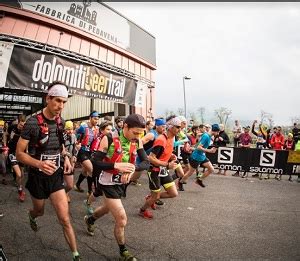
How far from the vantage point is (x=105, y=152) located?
3553 mm

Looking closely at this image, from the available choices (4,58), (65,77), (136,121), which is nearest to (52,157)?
(136,121)

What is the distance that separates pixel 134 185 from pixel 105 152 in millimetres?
5533

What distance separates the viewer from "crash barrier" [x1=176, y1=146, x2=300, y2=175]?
11453 mm

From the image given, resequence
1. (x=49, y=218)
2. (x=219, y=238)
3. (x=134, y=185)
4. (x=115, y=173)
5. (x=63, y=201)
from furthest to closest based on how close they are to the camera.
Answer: (x=134, y=185) < (x=49, y=218) < (x=219, y=238) < (x=115, y=173) < (x=63, y=201)

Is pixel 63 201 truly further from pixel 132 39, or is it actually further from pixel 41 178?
pixel 132 39

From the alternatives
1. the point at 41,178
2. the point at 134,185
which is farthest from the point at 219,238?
the point at 134,185

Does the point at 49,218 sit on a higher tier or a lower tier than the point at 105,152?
lower

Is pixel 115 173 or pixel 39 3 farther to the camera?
pixel 39 3

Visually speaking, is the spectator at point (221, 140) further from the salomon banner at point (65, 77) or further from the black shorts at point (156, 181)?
the black shorts at point (156, 181)

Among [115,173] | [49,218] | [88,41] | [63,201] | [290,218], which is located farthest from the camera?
[88,41]

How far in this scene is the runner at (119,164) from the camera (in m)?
3.43

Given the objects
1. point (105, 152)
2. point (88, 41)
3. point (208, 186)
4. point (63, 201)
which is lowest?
point (208, 186)

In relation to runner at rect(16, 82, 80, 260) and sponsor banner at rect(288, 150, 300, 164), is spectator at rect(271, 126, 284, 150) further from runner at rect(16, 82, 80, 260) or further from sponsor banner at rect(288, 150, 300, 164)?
runner at rect(16, 82, 80, 260)

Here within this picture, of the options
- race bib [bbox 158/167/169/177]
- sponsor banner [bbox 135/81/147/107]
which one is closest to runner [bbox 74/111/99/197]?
race bib [bbox 158/167/169/177]
